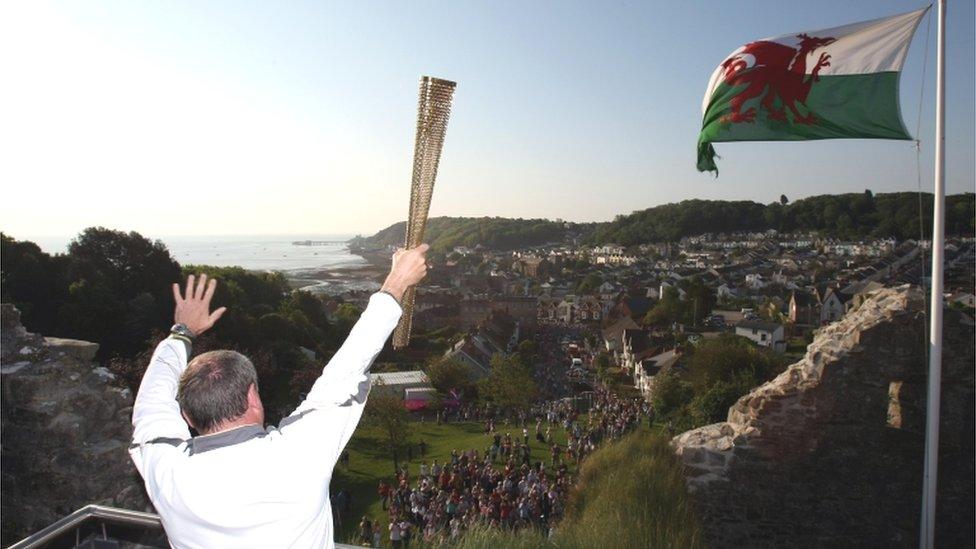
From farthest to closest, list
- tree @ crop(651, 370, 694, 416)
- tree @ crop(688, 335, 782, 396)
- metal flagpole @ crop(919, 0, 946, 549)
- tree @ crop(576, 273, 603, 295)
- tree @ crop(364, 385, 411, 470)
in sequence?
1. tree @ crop(576, 273, 603, 295)
2. tree @ crop(651, 370, 694, 416)
3. tree @ crop(364, 385, 411, 470)
4. tree @ crop(688, 335, 782, 396)
5. metal flagpole @ crop(919, 0, 946, 549)

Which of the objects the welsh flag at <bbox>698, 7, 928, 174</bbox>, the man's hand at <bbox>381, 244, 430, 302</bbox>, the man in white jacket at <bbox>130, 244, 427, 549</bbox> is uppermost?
the welsh flag at <bbox>698, 7, 928, 174</bbox>

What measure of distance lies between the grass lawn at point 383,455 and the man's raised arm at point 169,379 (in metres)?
10.8

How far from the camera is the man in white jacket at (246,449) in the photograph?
1623mm

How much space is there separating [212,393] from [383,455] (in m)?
18.8

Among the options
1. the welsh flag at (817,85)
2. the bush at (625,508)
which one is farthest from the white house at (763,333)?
the welsh flag at (817,85)

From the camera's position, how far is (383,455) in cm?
1950

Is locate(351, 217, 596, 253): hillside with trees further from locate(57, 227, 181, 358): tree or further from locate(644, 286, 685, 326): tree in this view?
locate(57, 227, 181, 358): tree

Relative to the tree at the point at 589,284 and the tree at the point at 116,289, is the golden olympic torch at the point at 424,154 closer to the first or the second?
the tree at the point at 116,289

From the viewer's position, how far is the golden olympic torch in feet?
11.2

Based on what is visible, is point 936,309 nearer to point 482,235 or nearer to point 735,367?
point 735,367

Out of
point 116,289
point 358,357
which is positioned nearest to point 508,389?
point 116,289

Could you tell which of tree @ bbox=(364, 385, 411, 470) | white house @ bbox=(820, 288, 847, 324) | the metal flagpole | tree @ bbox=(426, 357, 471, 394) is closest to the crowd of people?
tree @ bbox=(364, 385, 411, 470)

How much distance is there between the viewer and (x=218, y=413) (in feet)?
5.77

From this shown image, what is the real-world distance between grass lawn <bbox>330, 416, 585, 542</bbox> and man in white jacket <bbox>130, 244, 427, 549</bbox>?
11.1 meters
